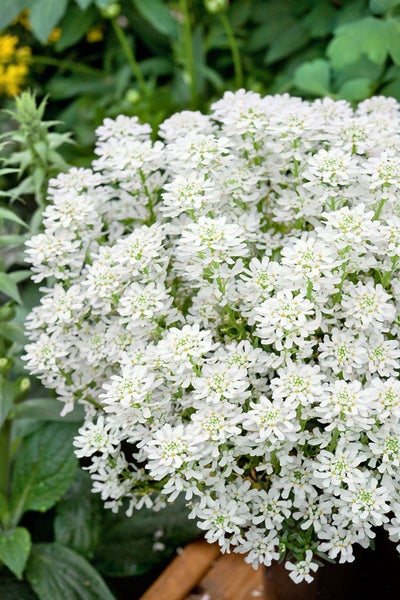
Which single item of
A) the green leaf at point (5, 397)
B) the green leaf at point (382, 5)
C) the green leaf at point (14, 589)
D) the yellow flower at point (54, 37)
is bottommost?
the green leaf at point (14, 589)

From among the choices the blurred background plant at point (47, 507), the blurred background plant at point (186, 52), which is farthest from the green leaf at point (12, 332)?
the blurred background plant at point (186, 52)

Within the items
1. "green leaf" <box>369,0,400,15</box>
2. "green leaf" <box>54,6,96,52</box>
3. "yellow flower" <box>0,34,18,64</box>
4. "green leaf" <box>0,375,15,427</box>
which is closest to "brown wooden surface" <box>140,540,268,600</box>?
"green leaf" <box>0,375,15,427</box>

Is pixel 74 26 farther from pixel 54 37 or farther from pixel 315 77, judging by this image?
pixel 315 77

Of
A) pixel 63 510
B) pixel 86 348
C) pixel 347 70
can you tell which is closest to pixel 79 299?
pixel 86 348

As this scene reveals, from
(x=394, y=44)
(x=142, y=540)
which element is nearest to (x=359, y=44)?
(x=394, y=44)

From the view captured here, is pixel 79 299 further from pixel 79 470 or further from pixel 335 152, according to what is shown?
pixel 79 470

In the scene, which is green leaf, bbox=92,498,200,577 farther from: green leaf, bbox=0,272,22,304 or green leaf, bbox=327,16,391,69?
green leaf, bbox=327,16,391,69

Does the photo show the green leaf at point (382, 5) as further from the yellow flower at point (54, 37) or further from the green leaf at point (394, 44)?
the yellow flower at point (54, 37)
